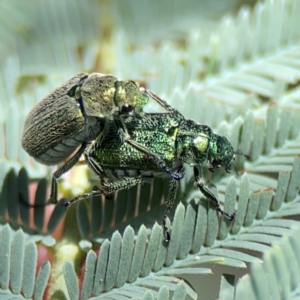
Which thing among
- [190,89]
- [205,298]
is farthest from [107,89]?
[205,298]

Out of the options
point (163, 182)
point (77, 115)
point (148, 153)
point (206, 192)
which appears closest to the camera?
point (206, 192)

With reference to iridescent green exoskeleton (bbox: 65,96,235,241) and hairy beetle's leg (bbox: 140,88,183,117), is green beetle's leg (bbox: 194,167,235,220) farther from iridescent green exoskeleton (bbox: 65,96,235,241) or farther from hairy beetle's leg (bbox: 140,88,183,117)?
hairy beetle's leg (bbox: 140,88,183,117)

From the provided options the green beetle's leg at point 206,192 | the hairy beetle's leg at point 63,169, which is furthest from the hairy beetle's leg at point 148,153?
the hairy beetle's leg at point 63,169

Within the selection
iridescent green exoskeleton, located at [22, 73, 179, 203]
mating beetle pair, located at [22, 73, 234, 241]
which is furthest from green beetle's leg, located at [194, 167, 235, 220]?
iridescent green exoskeleton, located at [22, 73, 179, 203]

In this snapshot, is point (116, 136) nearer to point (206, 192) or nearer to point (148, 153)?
point (148, 153)

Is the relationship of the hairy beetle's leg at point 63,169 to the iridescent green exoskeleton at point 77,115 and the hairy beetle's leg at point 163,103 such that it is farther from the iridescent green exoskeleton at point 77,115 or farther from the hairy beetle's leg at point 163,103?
the hairy beetle's leg at point 163,103

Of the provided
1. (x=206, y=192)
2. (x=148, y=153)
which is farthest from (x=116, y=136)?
(x=206, y=192)
